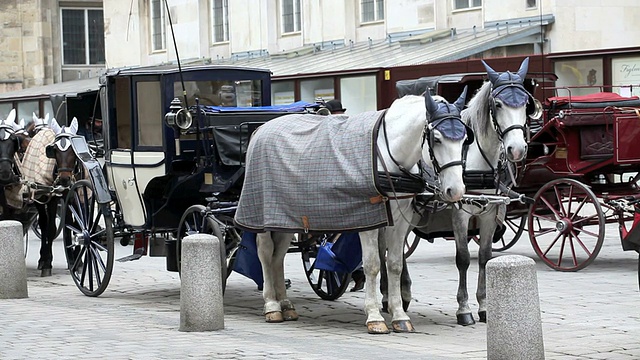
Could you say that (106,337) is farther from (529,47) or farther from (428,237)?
(529,47)

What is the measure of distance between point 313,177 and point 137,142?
290cm

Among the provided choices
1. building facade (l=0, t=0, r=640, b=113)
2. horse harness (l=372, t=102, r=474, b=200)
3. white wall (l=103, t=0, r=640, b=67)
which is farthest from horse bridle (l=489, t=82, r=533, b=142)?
white wall (l=103, t=0, r=640, b=67)

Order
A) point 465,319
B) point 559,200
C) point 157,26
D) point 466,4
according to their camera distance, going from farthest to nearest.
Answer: point 157,26, point 466,4, point 559,200, point 465,319

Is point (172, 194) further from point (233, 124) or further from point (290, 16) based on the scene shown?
point (290, 16)

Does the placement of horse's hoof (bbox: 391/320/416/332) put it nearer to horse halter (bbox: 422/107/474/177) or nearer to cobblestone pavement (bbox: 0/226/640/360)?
cobblestone pavement (bbox: 0/226/640/360)

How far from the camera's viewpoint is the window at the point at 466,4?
25000mm

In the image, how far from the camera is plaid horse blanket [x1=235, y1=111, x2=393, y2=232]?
31.2 feet

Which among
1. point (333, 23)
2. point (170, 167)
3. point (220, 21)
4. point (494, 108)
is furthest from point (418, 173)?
point (220, 21)

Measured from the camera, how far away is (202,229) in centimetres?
1120

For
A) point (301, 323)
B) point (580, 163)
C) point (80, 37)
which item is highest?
point (80, 37)

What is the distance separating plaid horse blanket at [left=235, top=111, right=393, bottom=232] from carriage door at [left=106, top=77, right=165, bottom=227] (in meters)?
1.83

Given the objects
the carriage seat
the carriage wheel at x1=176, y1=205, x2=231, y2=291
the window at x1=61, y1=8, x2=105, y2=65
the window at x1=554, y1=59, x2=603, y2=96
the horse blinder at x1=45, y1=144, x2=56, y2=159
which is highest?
the window at x1=61, y1=8, x2=105, y2=65

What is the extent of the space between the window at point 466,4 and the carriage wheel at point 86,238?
13.7 meters

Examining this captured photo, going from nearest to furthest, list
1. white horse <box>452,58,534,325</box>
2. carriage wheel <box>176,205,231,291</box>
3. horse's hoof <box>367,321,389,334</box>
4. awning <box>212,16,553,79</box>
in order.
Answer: horse's hoof <box>367,321,389,334</box> → white horse <box>452,58,534,325</box> → carriage wheel <box>176,205,231,291</box> → awning <box>212,16,553,79</box>
